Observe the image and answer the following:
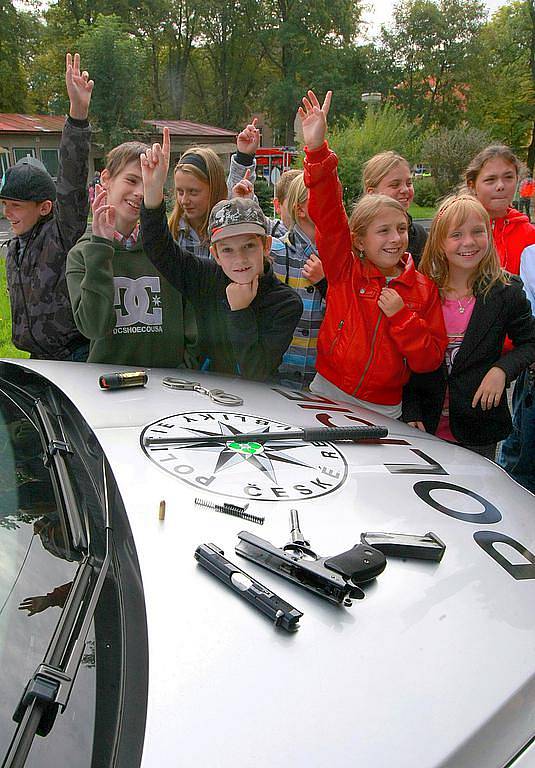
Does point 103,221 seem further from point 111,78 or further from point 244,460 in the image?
point 111,78

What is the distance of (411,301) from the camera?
255cm

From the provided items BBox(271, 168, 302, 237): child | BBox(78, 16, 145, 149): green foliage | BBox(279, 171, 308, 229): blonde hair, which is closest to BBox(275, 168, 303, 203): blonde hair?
BBox(271, 168, 302, 237): child

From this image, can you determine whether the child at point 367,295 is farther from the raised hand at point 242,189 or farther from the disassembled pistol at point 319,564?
the disassembled pistol at point 319,564

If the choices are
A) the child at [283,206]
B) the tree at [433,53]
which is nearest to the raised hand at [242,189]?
the child at [283,206]

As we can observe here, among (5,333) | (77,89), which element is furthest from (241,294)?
(5,333)

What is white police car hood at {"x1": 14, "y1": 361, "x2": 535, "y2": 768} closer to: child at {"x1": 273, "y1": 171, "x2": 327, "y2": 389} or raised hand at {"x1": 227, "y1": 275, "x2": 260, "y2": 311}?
raised hand at {"x1": 227, "y1": 275, "x2": 260, "y2": 311}

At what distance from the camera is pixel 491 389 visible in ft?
8.36

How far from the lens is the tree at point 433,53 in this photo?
4725 centimetres

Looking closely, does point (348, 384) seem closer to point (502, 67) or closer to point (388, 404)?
point (388, 404)

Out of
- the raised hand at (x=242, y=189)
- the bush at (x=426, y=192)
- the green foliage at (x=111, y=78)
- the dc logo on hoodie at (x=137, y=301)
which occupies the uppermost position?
the green foliage at (x=111, y=78)

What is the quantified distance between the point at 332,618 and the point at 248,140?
8.67 ft

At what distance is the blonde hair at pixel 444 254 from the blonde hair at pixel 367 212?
0.57ft

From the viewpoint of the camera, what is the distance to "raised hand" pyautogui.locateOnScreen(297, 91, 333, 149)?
8.00 ft

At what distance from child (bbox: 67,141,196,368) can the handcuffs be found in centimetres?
42
